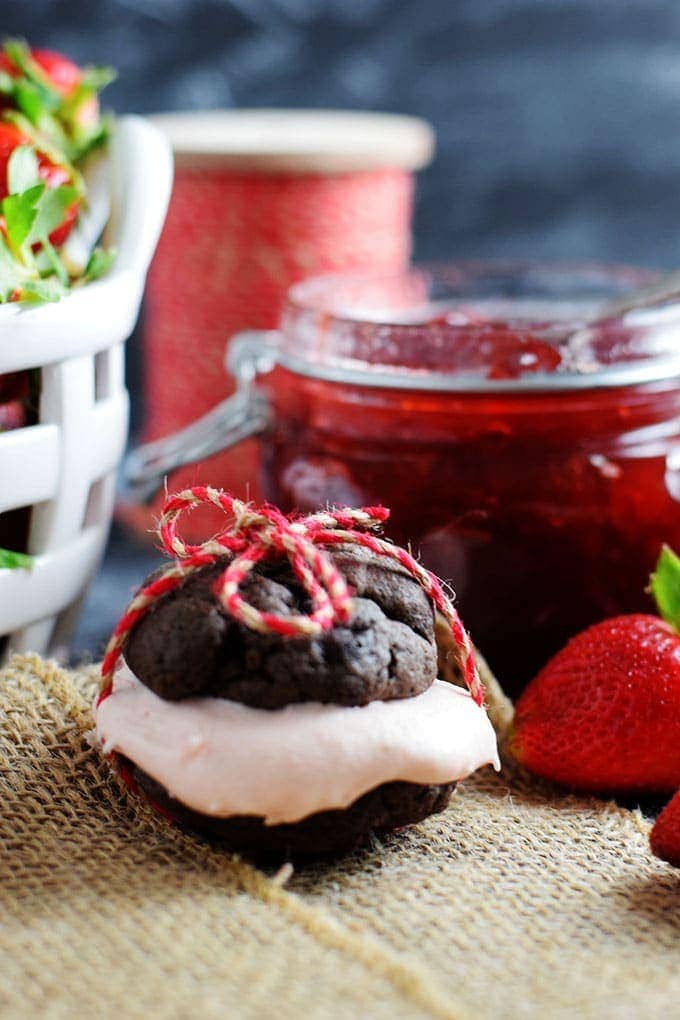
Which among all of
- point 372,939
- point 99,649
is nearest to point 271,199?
point 99,649

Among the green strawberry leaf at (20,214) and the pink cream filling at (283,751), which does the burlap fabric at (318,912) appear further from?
the green strawberry leaf at (20,214)

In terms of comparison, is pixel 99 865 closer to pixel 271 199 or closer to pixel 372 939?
pixel 372 939

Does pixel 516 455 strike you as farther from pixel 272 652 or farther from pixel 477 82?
pixel 477 82

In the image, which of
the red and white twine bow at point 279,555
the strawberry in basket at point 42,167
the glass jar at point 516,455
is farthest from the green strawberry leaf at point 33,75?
the red and white twine bow at point 279,555

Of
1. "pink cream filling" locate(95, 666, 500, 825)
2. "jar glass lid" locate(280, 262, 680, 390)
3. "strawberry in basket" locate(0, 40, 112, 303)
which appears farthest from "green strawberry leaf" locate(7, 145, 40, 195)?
"pink cream filling" locate(95, 666, 500, 825)

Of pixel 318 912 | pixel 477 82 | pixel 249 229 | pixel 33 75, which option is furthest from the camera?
pixel 477 82

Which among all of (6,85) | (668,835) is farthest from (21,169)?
(668,835)

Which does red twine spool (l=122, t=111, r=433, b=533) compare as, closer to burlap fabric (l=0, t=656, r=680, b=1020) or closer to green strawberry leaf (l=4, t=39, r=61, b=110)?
green strawberry leaf (l=4, t=39, r=61, b=110)
